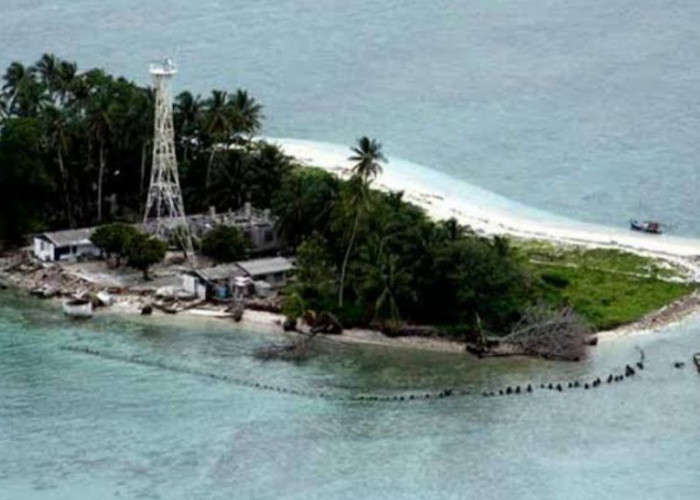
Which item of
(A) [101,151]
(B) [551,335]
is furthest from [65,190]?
(B) [551,335]

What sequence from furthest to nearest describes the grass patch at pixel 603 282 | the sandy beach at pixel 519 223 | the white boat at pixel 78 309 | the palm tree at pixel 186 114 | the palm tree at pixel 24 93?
the palm tree at pixel 24 93
the palm tree at pixel 186 114
the sandy beach at pixel 519 223
the white boat at pixel 78 309
the grass patch at pixel 603 282

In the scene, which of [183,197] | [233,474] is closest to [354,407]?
[233,474]

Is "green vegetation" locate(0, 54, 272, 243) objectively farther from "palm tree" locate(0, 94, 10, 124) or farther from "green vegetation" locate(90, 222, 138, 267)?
"green vegetation" locate(90, 222, 138, 267)

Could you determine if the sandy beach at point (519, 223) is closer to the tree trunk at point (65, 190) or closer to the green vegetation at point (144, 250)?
the tree trunk at point (65, 190)

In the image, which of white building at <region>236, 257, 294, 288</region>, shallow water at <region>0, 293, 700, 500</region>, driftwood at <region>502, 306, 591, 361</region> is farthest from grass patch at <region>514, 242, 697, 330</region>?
Result: white building at <region>236, 257, 294, 288</region>

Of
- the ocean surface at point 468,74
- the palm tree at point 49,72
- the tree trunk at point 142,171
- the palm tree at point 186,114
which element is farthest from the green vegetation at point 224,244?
the ocean surface at point 468,74

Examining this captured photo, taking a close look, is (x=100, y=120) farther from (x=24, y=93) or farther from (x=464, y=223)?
(x=464, y=223)
